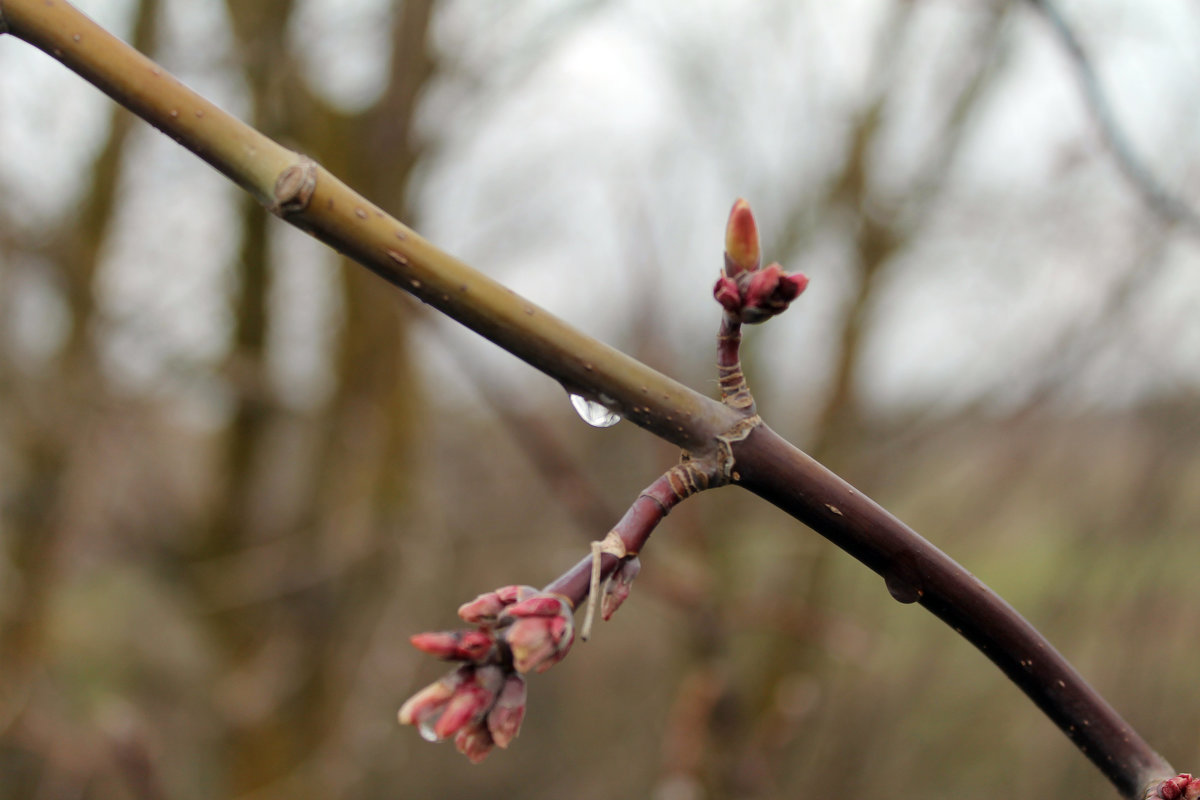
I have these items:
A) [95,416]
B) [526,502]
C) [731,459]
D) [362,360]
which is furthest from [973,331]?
[95,416]

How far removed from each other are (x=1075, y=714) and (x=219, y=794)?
525 centimetres

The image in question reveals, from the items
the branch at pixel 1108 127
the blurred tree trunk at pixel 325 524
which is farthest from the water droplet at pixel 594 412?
the blurred tree trunk at pixel 325 524

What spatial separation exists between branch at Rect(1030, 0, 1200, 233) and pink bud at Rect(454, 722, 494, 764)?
1.50m

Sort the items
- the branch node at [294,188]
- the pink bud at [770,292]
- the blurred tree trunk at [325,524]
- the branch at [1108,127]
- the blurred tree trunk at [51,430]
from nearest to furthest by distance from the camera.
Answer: the branch node at [294,188]
the pink bud at [770,292]
the branch at [1108,127]
the blurred tree trunk at [51,430]
the blurred tree trunk at [325,524]

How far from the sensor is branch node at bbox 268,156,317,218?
2.15 feet

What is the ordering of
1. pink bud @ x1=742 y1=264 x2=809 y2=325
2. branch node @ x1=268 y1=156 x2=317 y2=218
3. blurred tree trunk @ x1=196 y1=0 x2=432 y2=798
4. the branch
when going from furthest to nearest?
blurred tree trunk @ x1=196 y1=0 x2=432 y2=798 < the branch < pink bud @ x1=742 y1=264 x2=809 y2=325 < branch node @ x1=268 y1=156 x2=317 y2=218

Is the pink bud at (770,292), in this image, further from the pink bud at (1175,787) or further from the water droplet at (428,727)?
the pink bud at (1175,787)

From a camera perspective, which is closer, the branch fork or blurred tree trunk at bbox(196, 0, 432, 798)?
the branch fork

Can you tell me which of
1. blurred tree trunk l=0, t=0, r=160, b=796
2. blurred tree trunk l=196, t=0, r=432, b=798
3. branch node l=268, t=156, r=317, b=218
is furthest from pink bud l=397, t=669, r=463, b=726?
blurred tree trunk l=0, t=0, r=160, b=796

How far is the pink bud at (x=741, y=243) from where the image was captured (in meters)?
0.78

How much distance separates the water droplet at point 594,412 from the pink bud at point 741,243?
7.0 inches

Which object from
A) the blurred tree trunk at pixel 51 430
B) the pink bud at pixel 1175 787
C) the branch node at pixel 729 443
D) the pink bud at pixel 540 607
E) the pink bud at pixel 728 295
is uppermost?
the blurred tree trunk at pixel 51 430

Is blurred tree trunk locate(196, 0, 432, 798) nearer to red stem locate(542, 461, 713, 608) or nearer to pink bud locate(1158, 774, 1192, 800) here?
red stem locate(542, 461, 713, 608)

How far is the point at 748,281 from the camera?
78 cm
